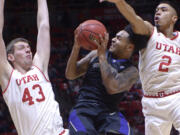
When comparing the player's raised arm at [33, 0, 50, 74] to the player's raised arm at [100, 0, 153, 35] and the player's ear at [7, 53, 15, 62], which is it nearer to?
the player's ear at [7, 53, 15, 62]

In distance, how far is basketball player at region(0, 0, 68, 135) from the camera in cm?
355

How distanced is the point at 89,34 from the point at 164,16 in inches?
46.7

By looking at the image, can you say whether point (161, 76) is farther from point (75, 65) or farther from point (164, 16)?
point (75, 65)

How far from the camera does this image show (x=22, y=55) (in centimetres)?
382

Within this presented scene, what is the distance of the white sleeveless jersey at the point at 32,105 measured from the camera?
139 inches

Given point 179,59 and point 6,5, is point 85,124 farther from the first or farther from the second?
point 6,5

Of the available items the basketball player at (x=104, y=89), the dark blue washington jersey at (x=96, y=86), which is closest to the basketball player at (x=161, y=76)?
the basketball player at (x=104, y=89)

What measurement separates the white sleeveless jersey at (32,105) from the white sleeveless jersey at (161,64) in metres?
1.35

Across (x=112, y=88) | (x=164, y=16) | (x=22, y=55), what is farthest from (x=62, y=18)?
(x=112, y=88)

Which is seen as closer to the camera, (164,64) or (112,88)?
(112,88)

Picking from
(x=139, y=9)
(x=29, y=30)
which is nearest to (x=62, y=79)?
(x=29, y=30)

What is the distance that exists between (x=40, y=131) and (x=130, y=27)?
1.56m

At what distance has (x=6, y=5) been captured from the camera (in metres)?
13.0

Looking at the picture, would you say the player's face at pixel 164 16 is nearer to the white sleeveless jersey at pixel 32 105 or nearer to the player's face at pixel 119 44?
the player's face at pixel 119 44
